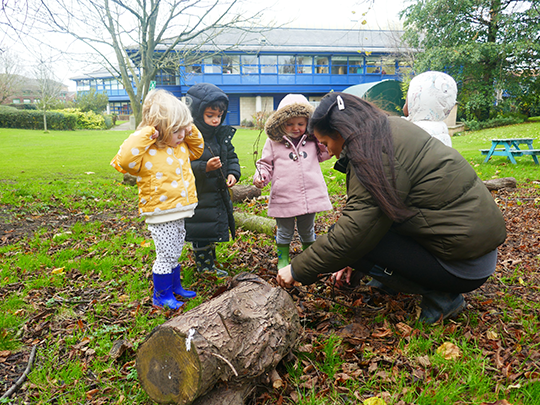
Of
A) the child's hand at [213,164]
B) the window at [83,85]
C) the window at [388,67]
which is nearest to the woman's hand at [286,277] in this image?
the child's hand at [213,164]

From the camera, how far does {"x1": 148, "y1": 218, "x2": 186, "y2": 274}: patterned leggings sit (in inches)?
114

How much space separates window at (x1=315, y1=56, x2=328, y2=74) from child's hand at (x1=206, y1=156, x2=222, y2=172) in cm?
3442

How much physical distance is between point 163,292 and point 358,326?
149cm

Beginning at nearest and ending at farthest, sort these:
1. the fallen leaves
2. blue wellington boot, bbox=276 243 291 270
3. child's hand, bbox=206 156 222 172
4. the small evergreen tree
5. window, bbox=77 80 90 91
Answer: the fallen leaves < child's hand, bbox=206 156 222 172 < blue wellington boot, bbox=276 243 291 270 < the small evergreen tree < window, bbox=77 80 90 91

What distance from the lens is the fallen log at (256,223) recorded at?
4.55 metres

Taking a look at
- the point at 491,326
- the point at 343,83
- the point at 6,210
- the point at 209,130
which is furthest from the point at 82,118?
the point at 491,326

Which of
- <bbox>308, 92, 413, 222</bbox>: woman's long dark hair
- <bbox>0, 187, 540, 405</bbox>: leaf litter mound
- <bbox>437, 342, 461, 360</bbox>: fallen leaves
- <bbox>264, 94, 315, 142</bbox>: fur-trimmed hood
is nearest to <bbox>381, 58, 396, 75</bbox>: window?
<bbox>264, 94, 315, 142</bbox>: fur-trimmed hood

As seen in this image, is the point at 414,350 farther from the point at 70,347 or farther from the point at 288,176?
the point at 70,347

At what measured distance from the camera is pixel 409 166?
7.18 ft

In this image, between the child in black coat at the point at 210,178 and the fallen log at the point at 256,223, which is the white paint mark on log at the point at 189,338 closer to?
the child in black coat at the point at 210,178

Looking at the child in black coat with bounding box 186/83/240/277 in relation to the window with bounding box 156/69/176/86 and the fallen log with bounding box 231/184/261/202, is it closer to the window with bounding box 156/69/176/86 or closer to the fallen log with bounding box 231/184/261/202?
the fallen log with bounding box 231/184/261/202

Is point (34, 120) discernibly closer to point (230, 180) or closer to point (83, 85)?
point (83, 85)

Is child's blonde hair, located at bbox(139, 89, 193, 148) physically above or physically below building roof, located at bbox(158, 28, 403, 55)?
below

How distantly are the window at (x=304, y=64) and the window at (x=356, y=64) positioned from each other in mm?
3788
